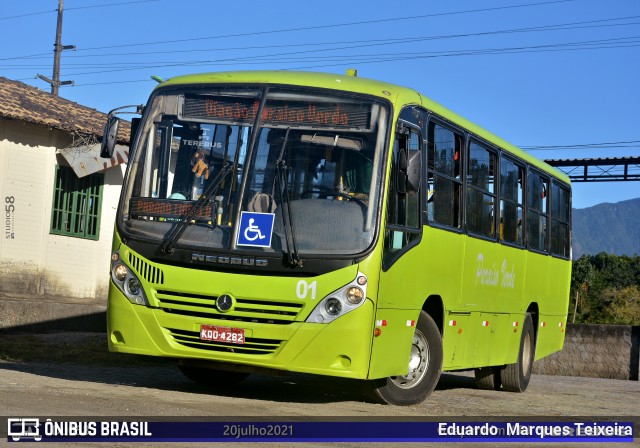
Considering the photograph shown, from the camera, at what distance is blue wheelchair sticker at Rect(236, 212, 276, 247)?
10883 mm

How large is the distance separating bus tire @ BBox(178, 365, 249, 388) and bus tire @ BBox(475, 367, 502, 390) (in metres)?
4.85

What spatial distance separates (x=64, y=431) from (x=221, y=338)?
306 centimetres

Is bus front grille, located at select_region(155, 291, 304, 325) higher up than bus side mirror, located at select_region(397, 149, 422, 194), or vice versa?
bus side mirror, located at select_region(397, 149, 422, 194)

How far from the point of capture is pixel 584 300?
71.3m

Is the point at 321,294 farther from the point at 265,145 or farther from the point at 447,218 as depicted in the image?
the point at 447,218

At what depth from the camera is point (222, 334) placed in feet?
35.7

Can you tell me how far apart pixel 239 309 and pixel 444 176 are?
319 cm

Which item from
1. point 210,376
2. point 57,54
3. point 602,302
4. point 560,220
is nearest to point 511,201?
point 560,220

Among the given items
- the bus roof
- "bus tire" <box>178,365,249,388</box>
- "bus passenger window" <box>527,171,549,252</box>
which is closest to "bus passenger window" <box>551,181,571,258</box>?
"bus passenger window" <box>527,171,549,252</box>

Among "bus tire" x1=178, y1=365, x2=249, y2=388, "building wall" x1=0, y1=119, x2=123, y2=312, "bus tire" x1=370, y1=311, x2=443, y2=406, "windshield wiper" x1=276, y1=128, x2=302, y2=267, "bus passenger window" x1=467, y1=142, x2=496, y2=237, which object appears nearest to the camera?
"windshield wiper" x1=276, y1=128, x2=302, y2=267

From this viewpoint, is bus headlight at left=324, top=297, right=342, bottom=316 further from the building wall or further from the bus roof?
the building wall

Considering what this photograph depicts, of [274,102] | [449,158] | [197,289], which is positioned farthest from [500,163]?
[197,289]

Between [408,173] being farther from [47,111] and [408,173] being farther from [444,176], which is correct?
[47,111]

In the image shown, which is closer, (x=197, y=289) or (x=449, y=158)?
(x=197, y=289)
